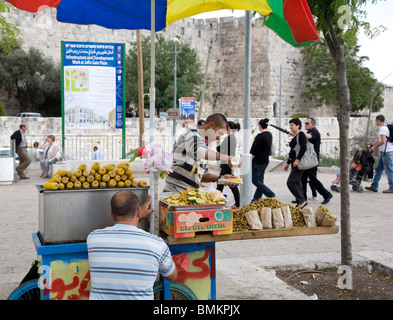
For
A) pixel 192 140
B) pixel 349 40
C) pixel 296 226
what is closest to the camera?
pixel 296 226

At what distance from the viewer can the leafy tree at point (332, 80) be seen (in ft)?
142

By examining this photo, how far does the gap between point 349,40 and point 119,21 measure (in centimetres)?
236

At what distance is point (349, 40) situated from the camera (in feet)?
16.6

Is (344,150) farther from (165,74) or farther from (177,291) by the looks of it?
(165,74)

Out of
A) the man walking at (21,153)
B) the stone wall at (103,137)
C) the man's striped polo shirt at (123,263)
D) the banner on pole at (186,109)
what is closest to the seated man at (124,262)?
the man's striped polo shirt at (123,263)

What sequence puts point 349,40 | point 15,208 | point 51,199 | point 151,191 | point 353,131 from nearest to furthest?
point 51,199 → point 151,191 → point 349,40 → point 15,208 → point 353,131

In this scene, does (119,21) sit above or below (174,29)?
below

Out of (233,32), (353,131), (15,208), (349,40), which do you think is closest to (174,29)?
(233,32)

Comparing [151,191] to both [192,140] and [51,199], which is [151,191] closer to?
[51,199]

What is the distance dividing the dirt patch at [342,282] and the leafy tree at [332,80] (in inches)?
1551

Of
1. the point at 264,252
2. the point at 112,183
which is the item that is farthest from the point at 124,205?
the point at 264,252

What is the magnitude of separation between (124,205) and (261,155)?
20.8 ft

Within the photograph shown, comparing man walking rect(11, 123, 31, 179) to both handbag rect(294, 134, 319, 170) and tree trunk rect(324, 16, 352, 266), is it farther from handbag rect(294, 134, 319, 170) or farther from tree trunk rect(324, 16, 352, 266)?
tree trunk rect(324, 16, 352, 266)

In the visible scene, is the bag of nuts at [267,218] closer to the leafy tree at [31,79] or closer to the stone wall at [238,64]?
the leafy tree at [31,79]
